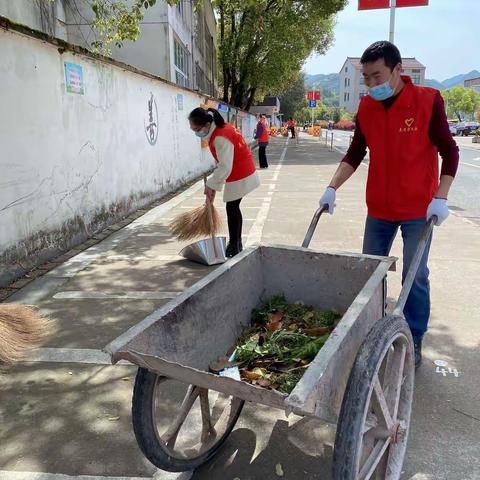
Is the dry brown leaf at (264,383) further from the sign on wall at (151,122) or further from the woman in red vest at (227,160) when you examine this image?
the sign on wall at (151,122)

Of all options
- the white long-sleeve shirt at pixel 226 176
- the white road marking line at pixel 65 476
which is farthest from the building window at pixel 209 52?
the white road marking line at pixel 65 476

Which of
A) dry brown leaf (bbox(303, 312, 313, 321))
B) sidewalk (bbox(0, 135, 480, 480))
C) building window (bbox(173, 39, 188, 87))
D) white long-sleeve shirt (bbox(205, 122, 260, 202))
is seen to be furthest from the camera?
building window (bbox(173, 39, 188, 87))

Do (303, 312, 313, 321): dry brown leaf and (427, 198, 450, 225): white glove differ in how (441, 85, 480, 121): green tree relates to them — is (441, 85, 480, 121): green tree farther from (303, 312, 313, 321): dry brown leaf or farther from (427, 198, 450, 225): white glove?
(303, 312, 313, 321): dry brown leaf

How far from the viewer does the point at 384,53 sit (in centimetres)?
274

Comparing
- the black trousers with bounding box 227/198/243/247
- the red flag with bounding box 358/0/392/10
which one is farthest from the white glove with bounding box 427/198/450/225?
the red flag with bounding box 358/0/392/10

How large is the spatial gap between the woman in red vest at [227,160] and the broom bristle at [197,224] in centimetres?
25

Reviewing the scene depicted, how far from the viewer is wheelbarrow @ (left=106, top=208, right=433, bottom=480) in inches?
69.2

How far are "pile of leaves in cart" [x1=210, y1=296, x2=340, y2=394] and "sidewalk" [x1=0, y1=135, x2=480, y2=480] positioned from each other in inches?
17.3

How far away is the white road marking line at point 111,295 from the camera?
474 cm

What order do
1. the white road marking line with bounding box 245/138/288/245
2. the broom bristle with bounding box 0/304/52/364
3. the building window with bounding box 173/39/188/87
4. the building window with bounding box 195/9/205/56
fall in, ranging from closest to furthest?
the broom bristle with bounding box 0/304/52/364 → the white road marking line with bounding box 245/138/288/245 → the building window with bounding box 173/39/188/87 → the building window with bounding box 195/9/205/56

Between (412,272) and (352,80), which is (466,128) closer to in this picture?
(412,272)

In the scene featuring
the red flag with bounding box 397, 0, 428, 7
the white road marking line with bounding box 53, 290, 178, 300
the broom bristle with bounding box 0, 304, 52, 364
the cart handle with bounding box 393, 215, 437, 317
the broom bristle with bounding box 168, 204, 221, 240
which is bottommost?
the white road marking line with bounding box 53, 290, 178, 300

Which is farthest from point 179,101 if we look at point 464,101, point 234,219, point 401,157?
point 464,101

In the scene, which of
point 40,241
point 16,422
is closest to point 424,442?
point 16,422
